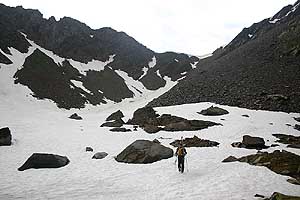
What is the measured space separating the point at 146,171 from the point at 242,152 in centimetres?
771

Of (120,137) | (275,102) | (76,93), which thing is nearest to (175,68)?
(76,93)

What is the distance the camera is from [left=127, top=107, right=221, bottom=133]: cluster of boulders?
33.0 metres

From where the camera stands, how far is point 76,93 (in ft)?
243

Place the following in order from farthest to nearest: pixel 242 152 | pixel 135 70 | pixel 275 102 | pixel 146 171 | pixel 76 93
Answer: pixel 135 70, pixel 76 93, pixel 275 102, pixel 242 152, pixel 146 171

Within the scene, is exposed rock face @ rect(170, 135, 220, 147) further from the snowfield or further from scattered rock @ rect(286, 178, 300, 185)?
scattered rock @ rect(286, 178, 300, 185)

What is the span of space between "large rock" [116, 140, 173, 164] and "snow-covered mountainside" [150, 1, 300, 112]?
22396 millimetres

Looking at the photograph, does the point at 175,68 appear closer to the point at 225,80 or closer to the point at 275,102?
the point at 225,80

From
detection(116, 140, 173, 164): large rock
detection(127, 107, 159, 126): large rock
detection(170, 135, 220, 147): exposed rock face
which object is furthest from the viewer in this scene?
detection(127, 107, 159, 126): large rock

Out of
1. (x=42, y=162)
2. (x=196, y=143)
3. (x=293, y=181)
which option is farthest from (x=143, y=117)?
(x=293, y=181)

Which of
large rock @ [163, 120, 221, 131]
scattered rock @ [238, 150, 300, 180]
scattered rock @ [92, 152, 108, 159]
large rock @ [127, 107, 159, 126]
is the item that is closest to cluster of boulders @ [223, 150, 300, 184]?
scattered rock @ [238, 150, 300, 180]

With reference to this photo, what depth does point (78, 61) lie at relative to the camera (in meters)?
98.9

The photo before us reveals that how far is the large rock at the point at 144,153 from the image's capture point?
69.9 ft

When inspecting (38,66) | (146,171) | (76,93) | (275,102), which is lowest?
(146,171)

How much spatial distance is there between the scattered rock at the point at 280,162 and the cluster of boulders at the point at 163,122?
13.7 meters
